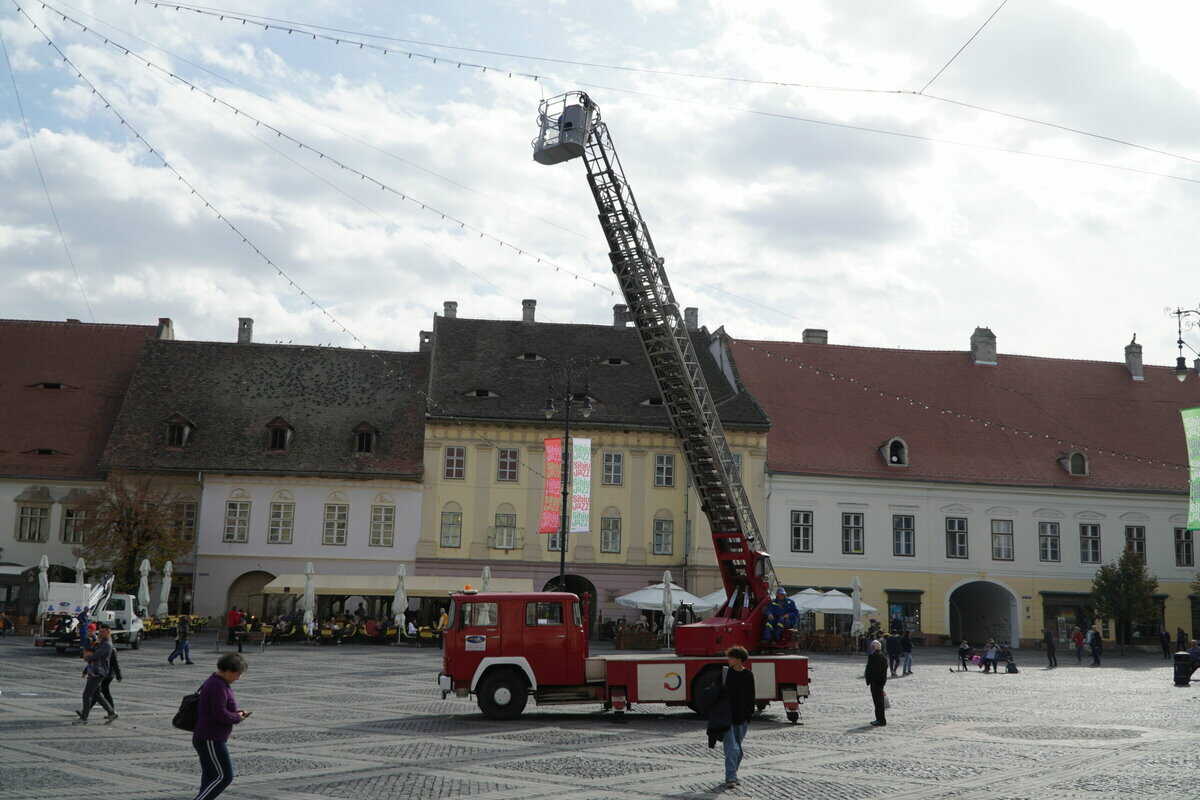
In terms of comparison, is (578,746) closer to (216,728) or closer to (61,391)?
(216,728)

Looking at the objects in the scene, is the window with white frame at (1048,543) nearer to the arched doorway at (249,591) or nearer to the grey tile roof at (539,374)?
the grey tile roof at (539,374)

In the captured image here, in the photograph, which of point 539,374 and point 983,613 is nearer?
point 539,374

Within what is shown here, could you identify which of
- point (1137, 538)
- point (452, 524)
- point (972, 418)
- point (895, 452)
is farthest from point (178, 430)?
point (1137, 538)

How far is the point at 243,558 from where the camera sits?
4653 centimetres

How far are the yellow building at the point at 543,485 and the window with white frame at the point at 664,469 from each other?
42mm

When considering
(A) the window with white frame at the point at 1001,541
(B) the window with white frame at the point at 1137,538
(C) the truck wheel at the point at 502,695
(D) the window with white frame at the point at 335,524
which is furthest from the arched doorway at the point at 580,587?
(C) the truck wheel at the point at 502,695

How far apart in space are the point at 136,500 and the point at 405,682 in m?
19.9

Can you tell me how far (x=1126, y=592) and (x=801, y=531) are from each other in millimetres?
12814

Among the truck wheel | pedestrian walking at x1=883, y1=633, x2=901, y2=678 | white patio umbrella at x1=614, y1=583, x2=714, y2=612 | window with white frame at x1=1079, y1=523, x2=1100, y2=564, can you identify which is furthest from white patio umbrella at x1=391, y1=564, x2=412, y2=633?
window with white frame at x1=1079, y1=523, x2=1100, y2=564

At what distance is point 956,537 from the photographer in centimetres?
4969

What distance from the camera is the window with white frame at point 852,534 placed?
4884 centimetres

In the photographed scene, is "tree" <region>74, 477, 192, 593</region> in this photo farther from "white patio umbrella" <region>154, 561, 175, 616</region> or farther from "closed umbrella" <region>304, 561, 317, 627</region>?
"closed umbrella" <region>304, 561, 317, 627</region>

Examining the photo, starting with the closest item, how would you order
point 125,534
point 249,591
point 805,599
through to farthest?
point 805,599
point 125,534
point 249,591

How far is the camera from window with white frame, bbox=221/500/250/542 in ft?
153
